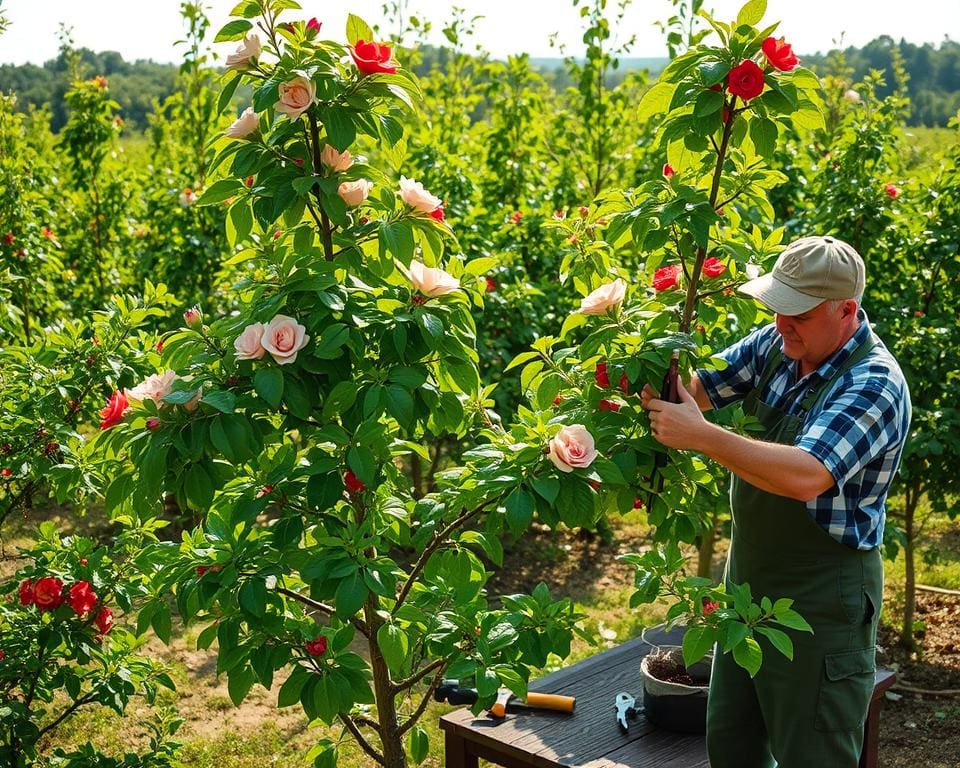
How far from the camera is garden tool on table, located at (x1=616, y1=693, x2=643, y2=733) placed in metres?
3.21

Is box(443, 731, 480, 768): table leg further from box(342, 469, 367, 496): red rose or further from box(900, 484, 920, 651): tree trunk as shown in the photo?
box(900, 484, 920, 651): tree trunk

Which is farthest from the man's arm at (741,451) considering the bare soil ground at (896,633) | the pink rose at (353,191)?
the bare soil ground at (896,633)

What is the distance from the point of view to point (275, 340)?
7.17ft

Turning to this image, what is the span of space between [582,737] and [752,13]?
2.06m

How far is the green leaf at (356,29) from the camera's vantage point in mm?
2340

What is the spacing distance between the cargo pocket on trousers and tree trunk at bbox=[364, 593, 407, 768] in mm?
1106

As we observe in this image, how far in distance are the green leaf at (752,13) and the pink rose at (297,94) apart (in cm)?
99

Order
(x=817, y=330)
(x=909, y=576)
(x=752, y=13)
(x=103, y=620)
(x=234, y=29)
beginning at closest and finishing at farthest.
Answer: (x=234, y=29), (x=752, y=13), (x=817, y=330), (x=103, y=620), (x=909, y=576)

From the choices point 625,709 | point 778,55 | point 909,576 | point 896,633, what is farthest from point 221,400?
point 896,633

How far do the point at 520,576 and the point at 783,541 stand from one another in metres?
3.42

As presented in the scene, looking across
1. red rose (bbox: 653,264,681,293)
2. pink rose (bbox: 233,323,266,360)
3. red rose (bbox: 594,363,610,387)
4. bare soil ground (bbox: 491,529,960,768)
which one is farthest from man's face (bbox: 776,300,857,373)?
bare soil ground (bbox: 491,529,960,768)

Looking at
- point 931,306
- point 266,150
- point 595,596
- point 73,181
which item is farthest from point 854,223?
point 73,181

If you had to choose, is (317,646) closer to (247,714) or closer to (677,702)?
(677,702)

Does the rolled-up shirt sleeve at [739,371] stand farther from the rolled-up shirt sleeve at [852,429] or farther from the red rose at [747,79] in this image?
the red rose at [747,79]
